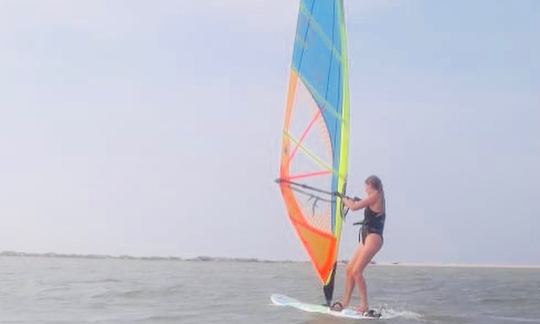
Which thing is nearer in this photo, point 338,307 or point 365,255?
point 365,255

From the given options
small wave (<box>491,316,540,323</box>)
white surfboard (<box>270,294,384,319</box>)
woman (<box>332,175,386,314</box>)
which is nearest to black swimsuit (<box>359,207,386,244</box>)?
woman (<box>332,175,386,314</box>)

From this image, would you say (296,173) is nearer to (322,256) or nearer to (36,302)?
(322,256)

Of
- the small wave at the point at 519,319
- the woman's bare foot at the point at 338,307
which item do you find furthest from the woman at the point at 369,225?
the small wave at the point at 519,319

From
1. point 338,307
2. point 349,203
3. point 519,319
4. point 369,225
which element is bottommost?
point 519,319

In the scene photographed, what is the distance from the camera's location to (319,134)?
8734 mm

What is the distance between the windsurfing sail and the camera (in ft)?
27.8

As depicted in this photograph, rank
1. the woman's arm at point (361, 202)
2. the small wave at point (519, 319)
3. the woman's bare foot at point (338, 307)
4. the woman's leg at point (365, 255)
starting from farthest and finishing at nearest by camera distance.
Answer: the small wave at point (519, 319) < the woman's bare foot at point (338, 307) < the woman's leg at point (365, 255) < the woman's arm at point (361, 202)

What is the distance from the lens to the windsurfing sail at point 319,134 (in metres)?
8.48

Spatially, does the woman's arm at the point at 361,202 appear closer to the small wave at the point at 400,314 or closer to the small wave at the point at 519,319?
the small wave at the point at 400,314

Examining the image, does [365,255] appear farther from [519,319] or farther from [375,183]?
[519,319]

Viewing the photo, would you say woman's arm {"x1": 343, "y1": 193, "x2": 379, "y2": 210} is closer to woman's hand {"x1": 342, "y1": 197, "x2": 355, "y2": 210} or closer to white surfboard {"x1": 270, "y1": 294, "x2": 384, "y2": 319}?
woman's hand {"x1": 342, "y1": 197, "x2": 355, "y2": 210}

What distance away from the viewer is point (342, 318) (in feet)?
26.1

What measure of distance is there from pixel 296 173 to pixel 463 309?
3.46 metres

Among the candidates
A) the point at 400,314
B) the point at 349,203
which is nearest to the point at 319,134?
the point at 349,203
